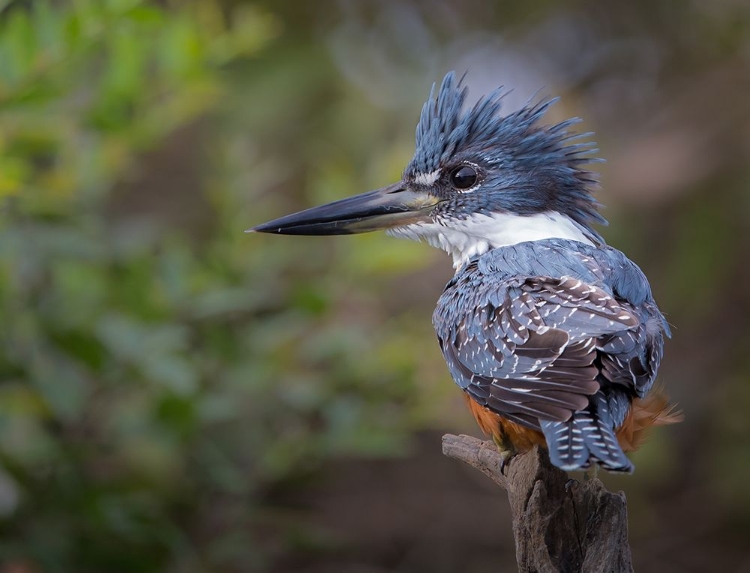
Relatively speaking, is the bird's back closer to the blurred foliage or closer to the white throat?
the white throat

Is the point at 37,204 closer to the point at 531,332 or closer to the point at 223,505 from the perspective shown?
the point at 223,505

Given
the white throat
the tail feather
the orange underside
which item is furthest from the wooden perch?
the white throat

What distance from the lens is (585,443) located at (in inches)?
85.3

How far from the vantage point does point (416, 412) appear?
12.9 feet

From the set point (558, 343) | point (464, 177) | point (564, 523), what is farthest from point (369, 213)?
point (564, 523)

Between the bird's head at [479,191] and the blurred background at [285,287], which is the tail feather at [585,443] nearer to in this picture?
the bird's head at [479,191]

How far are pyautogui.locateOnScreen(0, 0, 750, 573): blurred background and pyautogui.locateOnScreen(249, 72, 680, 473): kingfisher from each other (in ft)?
1.58

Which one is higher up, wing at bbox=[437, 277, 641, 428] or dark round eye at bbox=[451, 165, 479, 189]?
dark round eye at bbox=[451, 165, 479, 189]

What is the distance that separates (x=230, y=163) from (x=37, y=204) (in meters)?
0.81

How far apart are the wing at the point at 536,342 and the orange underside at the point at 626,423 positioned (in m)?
0.14

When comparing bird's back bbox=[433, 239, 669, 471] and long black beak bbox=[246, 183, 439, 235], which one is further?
long black beak bbox=[246, 183, 439, 235]

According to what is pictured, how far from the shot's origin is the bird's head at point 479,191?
318 centimetres

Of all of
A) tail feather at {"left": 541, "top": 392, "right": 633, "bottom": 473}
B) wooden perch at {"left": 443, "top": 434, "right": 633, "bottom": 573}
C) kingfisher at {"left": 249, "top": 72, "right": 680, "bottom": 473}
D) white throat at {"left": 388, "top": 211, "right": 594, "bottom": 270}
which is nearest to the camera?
tail feather at {"left": 541, "top": 392, "right": 633, "bottom": 473}

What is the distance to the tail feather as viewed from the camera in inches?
82.7
